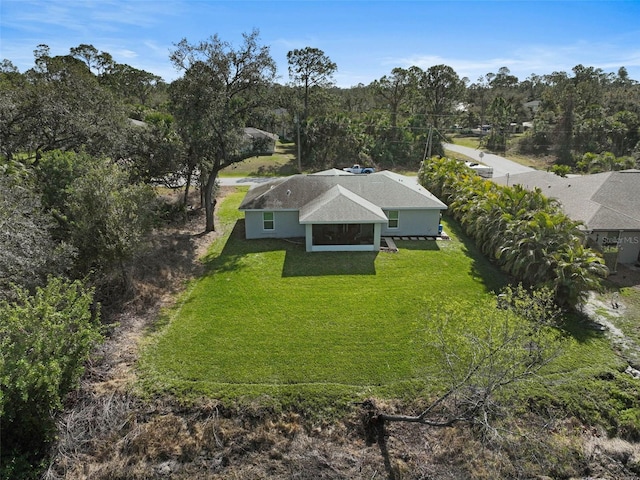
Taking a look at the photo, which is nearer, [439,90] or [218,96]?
[218,96]

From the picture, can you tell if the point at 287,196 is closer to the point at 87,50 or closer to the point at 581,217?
the point at 581,217

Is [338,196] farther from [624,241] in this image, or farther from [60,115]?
[60,115]

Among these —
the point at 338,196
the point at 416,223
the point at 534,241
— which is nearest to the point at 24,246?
the point at 338,196

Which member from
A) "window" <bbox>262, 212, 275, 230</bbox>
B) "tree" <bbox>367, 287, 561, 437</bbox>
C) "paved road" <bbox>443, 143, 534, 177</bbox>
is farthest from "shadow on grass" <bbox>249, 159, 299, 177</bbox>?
"tree" <bbox>367, 287, 561, 437</bbox>

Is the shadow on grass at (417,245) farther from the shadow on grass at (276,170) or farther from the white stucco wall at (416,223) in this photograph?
the shadow on grass at (276,170)

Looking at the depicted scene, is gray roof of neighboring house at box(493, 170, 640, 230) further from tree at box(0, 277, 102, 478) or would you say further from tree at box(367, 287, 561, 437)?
tree at box(0, 277, 102, 478)

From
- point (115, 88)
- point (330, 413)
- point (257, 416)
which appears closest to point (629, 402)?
point (330, 413)

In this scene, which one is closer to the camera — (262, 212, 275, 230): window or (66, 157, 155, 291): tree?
(66, 157, 155, 291): tree

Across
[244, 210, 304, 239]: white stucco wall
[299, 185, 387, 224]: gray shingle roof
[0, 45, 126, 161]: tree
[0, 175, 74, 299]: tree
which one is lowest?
[244, 210, 304, 239]: white stucco wall
